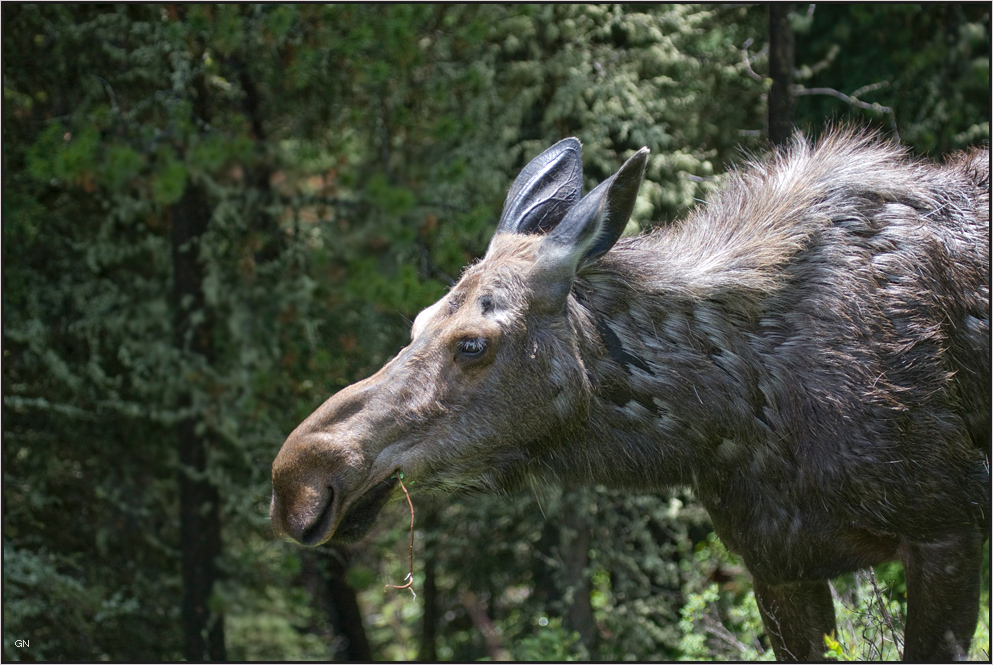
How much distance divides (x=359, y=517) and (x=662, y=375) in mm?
1271

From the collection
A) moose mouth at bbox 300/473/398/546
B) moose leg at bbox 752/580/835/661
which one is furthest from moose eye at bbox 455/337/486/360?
moose leg at bbox 752/580/835/661

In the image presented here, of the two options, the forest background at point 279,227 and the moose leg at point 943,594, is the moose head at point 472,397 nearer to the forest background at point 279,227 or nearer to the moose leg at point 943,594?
the moose leg at point 943,594

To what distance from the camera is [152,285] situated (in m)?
8.60

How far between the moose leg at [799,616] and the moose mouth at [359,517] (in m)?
1.83

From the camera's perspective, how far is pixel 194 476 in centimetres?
829

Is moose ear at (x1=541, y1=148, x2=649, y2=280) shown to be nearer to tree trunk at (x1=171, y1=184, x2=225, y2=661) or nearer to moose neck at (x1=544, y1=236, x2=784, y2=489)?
moose neck at (x1=544, y1=236, x2=784, y2=489)

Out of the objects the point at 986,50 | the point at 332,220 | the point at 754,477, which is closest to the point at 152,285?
the point at 332,220

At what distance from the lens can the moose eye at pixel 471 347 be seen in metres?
3.31

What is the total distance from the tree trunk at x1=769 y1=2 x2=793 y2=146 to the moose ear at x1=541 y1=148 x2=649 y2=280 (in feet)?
10.7

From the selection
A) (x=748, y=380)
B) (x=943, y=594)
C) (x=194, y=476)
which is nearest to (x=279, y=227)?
(x=194, y=476)

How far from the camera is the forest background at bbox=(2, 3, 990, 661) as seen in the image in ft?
25.4

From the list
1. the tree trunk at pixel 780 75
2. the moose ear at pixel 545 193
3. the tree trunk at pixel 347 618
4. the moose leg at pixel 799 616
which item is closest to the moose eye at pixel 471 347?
the moose ear at pixel 545 193

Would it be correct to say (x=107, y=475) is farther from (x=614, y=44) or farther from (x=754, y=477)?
(x=754, y=477)

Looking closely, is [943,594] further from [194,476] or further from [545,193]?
[194,476]
